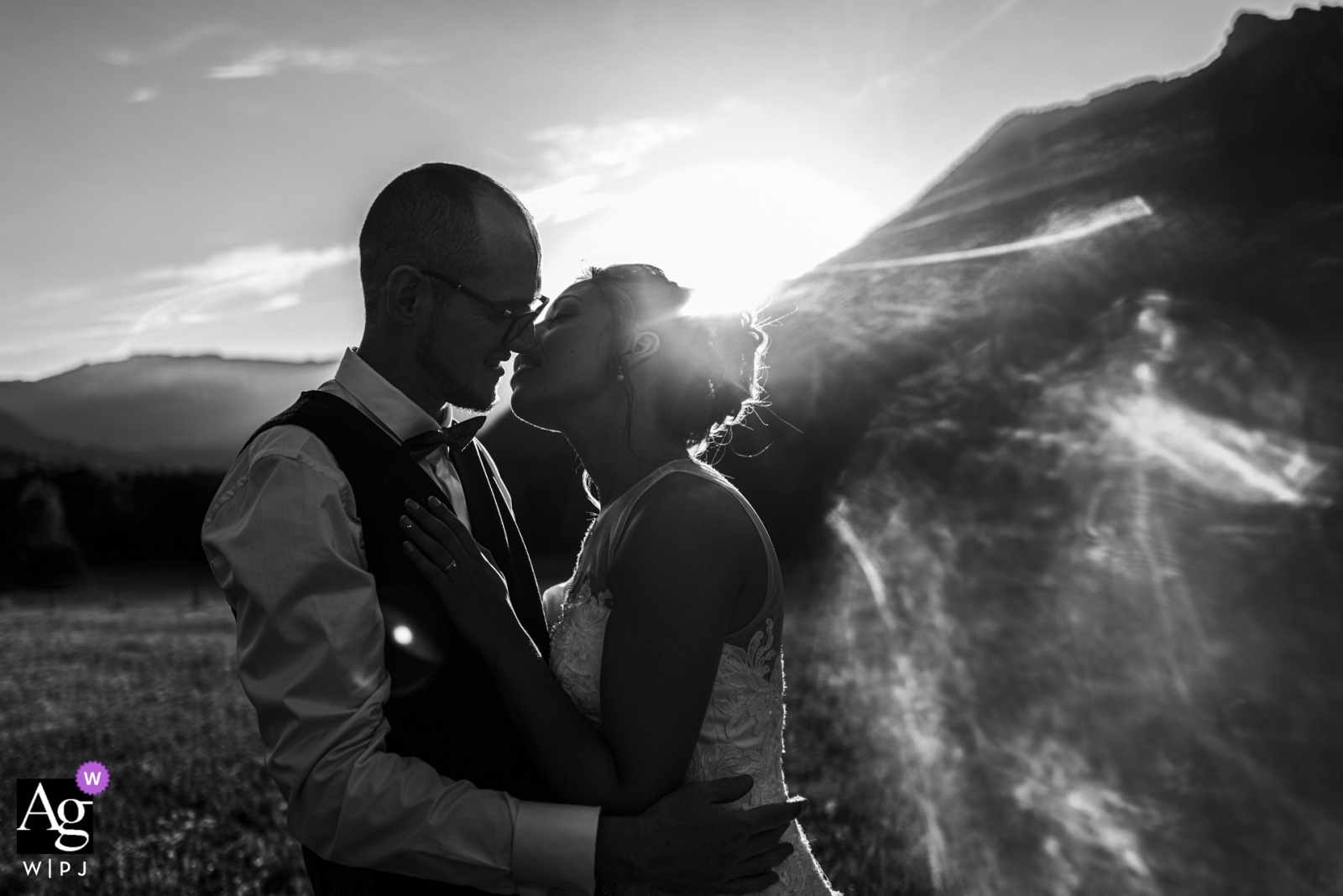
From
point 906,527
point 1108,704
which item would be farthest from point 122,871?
point 906,527

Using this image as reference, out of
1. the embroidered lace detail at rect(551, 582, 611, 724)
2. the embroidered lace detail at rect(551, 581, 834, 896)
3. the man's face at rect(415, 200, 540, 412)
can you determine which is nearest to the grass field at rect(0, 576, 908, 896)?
the embroidered lace detail at rect(551, 581, 834, 896)

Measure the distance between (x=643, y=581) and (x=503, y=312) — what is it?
1.02 meters

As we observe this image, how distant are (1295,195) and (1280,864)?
881cm

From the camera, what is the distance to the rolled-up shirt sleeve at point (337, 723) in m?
2.11

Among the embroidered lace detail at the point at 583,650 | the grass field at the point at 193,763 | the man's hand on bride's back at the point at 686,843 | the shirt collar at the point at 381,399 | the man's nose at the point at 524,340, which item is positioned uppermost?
the man's nose at the point at 524,340

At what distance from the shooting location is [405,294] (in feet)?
9.11

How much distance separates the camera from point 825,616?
1380cm

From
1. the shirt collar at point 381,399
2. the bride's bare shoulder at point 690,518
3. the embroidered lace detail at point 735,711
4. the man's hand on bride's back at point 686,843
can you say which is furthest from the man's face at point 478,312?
the man's hand on bride's back at point 686,843

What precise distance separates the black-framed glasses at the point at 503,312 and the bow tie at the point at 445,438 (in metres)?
0.31

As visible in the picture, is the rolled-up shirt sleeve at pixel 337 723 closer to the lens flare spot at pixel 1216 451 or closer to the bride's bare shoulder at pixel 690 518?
the bride's bare shoulder at pixel 690 518

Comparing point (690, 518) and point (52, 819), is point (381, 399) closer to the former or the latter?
point (690, 518)

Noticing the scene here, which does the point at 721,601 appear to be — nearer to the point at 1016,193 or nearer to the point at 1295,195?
the point at 1295,195

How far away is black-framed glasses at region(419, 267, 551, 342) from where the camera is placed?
2.76m

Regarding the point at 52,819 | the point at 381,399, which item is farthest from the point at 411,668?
the point at 52,819
